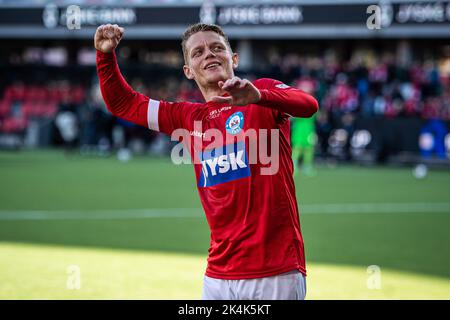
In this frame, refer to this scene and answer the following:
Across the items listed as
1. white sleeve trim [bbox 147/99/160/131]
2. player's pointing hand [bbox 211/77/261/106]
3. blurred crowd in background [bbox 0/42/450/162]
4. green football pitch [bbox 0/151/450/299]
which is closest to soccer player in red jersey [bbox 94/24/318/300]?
player's pointing hand [bbox 211/77/261/106]

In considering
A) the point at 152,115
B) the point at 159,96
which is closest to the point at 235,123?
the point at 152,115

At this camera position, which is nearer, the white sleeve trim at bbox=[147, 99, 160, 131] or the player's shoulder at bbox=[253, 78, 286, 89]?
the player's shoulder at bbox=[253, 78, 286, 89]

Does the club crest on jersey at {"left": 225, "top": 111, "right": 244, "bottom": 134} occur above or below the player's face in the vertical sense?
below

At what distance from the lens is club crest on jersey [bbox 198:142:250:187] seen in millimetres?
3809

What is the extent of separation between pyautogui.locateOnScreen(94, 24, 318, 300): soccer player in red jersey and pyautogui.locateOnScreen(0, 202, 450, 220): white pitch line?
7.56 m

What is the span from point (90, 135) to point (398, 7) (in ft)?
41.0

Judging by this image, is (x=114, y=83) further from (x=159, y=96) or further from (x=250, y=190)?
(x=159, y=96)

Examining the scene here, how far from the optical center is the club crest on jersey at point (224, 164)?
381cm

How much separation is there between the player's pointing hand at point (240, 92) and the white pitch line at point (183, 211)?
8.07 m

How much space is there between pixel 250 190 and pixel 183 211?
839 cm

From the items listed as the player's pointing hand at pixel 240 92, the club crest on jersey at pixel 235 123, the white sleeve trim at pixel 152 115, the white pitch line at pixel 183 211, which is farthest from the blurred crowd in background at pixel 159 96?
the player's pointing hand at pixel 240 92

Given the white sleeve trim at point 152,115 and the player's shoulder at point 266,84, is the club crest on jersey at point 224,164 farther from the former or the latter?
the white sleeve trim at point 152,115

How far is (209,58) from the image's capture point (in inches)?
157

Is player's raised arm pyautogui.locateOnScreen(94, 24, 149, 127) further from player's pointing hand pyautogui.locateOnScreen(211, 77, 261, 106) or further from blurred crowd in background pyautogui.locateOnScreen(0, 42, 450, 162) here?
blurred crowd in background pyautogui.locateOnScreen(0, 42, 450, 162)
